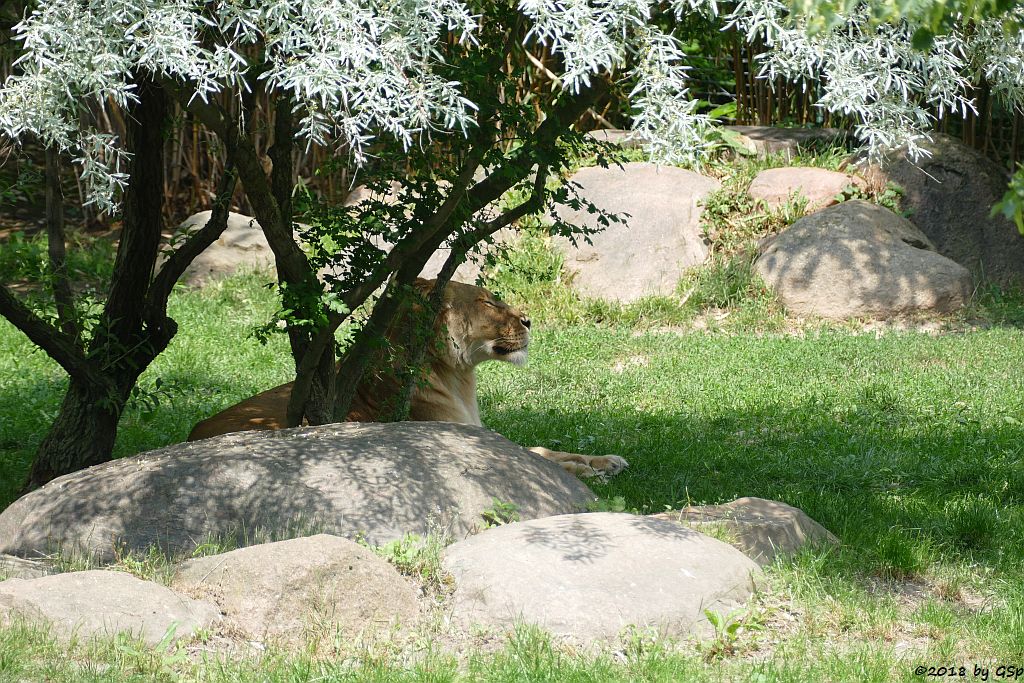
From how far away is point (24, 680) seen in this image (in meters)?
3.52

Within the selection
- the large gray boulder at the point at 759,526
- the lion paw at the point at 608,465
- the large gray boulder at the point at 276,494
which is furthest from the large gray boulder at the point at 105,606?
the lion paw at the point at 608,465

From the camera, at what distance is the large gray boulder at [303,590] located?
4.04 m

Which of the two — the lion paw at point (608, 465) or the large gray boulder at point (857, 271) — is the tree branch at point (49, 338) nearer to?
the lion paw at point (608, 465)

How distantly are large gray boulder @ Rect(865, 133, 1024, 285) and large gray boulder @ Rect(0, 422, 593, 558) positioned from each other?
859cm

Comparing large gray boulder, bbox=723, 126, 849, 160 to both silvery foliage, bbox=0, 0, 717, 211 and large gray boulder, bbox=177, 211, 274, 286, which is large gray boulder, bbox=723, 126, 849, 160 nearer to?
large gray boulder, bbox=177, 211, 274, 286

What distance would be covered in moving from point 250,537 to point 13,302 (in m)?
2.02

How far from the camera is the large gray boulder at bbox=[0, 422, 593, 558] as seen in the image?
472cm

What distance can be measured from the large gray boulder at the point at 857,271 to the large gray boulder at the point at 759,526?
627 cm

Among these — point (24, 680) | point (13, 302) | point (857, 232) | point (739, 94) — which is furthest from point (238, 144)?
point (739, 94)

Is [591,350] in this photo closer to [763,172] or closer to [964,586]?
[763,172]

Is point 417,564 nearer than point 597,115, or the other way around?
point 417,564

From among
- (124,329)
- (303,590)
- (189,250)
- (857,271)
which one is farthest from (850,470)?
(857,271)

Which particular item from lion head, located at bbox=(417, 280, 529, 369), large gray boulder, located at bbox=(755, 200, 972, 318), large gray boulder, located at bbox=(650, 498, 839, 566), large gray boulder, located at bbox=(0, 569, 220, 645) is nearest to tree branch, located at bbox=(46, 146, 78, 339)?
lion head, located at bbox=(417, 280, 529, 369)

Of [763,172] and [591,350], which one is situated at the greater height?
[763,172]
